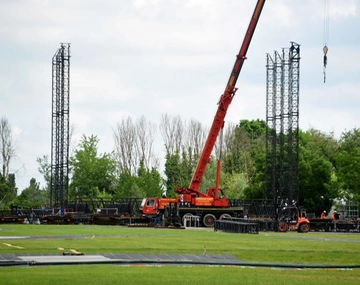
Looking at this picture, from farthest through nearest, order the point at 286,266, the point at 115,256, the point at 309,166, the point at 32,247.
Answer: the point at 309,166 → the point at 32,247 → the point at 115,256 → the point at 286,266

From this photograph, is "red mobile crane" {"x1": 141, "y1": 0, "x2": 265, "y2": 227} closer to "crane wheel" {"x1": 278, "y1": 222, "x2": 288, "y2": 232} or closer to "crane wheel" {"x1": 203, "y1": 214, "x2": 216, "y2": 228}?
"crane wheel" {"x1": 203, "y1": 214, "x2": 216, "y2": 228}

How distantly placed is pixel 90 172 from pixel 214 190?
56.0m

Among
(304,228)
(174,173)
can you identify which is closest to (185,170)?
(174,173)

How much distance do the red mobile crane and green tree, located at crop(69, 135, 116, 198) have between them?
5429 cm

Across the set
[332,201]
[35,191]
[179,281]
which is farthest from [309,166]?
[179,281]

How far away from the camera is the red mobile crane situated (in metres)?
69.8

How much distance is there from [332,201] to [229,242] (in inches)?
2715

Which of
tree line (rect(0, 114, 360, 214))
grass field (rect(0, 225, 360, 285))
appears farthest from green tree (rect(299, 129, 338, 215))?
grass field (rect(0, 225, 360, 285))

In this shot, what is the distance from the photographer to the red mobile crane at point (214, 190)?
6975cm

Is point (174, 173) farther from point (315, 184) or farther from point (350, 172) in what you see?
point (350, 172)

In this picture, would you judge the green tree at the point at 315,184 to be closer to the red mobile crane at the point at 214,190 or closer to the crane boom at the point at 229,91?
the red mobile crane at the point at 214,190

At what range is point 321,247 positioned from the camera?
38.2m

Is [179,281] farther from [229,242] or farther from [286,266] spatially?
[229,242]

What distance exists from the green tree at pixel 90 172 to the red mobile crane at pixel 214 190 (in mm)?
54288
